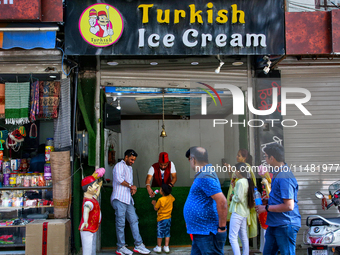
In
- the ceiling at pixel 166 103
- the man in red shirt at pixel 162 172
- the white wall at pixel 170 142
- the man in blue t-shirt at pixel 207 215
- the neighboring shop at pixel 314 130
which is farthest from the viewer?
the white wall at pixel 170 142

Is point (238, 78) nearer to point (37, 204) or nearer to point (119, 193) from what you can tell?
point (119, 193)

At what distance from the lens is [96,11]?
17.3 ft

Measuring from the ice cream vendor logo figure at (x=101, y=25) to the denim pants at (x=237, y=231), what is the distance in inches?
146

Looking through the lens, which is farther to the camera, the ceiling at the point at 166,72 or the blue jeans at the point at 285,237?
the ceiling at the point at 166,72

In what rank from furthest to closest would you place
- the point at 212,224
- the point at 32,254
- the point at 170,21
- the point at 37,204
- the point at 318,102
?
1. the point at 318,102
2. the point at 37,204
3. the point at 170,21
4. the point at 32,254
5. the point at 212,224

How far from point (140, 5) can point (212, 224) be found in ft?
12.6

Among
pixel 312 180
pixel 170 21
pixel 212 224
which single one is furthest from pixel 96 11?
pixel 312 180

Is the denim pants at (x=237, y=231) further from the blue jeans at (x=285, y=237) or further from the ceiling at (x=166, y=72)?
the ceiling at (x=166, y=72)

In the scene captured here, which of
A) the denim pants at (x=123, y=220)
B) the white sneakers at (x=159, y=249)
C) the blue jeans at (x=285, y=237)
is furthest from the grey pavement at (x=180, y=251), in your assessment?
the blue jeans at (x=285, y=237)

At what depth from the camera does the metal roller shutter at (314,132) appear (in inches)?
238

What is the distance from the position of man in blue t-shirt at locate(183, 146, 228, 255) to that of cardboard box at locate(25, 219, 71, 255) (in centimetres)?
257

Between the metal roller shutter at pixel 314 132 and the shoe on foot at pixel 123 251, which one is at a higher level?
the metal roller shutter at pixel 314 132

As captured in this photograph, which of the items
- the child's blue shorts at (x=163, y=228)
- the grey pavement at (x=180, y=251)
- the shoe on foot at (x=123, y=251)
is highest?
the child's blue shorts at (x=163, y=228)

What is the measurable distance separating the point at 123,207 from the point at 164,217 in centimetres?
80
